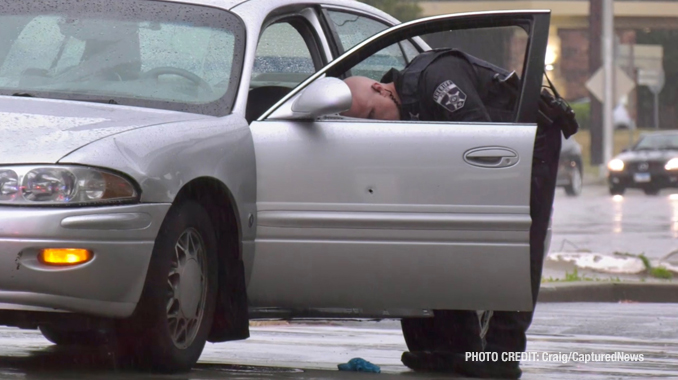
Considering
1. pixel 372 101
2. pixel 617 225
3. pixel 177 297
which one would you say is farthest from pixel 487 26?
pixel 617 225

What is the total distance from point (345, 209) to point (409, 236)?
0.85 feet

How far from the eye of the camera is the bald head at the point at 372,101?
5.82m

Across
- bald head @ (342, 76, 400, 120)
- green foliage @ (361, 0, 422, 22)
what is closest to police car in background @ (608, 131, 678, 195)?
green foliage @ (361, 0, 422, 22)

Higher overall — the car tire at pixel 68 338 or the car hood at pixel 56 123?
the car hood at pixel 56 123

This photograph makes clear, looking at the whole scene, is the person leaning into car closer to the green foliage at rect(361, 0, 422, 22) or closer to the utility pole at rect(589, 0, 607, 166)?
the green foliage at rect(361, 0, 422, 22)

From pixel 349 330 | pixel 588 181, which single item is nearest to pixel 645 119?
pixel 588 181

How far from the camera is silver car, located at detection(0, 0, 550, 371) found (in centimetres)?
471

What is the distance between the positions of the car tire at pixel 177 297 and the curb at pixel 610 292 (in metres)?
5.14

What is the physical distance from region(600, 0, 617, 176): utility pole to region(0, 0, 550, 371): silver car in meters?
34.0

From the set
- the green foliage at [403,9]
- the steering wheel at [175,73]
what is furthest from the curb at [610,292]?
the green foliage at [403,9]

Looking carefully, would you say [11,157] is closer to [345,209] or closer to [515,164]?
[345,209]

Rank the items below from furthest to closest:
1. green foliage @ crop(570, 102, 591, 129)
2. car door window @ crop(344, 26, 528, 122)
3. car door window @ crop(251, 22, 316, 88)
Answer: green foliage @ crop(570, 102, 591, 129)
car door window @ crop(251, 22, 316, 88)
car door window @ crop(344, 26, 528, 122)

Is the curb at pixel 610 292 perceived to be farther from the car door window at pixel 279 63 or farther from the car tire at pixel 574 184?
the car tire at pixel 574 184

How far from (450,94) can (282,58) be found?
0.91 meters
